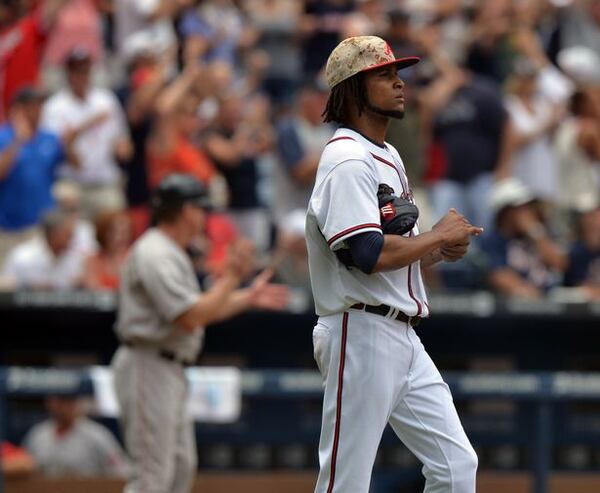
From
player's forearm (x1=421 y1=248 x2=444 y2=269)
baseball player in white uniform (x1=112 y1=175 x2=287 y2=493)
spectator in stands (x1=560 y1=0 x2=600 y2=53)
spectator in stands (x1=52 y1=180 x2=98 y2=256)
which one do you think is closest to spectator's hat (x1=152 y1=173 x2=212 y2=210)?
baseball player in white uniform (x1=112 y1=175 x2=287 y2=493)

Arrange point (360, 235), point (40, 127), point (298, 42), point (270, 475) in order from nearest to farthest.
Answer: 1. point (360, 235)
2. point (270, 475)
3. point (40, 127)
4. point (298, 42)

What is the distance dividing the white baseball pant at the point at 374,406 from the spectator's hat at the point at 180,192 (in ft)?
6.09

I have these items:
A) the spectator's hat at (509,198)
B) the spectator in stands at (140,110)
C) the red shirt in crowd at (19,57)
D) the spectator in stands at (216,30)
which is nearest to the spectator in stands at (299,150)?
the spectator in stands at (140,110)

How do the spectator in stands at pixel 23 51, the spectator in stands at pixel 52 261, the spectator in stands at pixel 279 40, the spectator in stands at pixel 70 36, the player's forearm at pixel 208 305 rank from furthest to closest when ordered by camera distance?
the spectator in stands at pixel 279 40
the spectator in stands at pixel 70 36
the spectator in stands at pixel 23 51
the spectator in stands at pixel 52 261
the player's forearm at pixel 208 305

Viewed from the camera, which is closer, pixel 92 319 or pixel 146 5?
pixel 92 319

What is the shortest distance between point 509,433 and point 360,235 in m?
4.29

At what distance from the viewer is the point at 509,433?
8.39 m

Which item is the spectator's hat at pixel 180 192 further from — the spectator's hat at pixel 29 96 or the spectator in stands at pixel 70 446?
the spectator's hat at pixel 29 96

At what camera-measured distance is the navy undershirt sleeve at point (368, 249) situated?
4.38 meters

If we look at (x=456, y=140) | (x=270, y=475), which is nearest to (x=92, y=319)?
(x=270, y=475)

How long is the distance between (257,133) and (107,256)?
2.64 m

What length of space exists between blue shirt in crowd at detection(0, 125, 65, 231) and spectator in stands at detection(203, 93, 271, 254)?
1.27 metres

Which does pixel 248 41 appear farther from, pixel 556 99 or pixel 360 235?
pixel 360 235

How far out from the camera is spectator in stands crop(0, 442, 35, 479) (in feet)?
23.9
